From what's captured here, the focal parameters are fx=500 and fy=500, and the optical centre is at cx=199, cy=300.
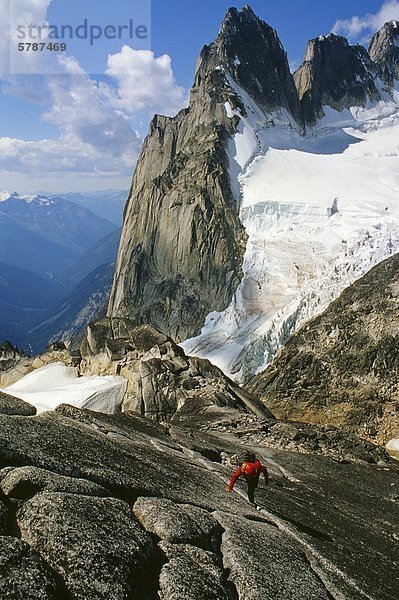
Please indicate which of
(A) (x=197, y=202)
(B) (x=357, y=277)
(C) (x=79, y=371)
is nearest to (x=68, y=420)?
(C) (x=79, y=371)

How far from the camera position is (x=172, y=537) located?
991 cm

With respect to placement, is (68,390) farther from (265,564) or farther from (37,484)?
(265,564)

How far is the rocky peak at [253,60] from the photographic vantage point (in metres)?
130

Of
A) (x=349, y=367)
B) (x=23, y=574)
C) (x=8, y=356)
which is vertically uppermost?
(x=23, y=574)

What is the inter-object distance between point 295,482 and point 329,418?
32521 mm

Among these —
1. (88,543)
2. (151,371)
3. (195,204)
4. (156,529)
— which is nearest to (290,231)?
(195,204)

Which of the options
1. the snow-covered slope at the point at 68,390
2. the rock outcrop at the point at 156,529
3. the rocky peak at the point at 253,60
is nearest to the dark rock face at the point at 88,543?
the rock outcrop at the point at 156,529

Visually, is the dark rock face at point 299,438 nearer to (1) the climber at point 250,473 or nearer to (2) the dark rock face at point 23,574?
(1) the climber at point 250,473

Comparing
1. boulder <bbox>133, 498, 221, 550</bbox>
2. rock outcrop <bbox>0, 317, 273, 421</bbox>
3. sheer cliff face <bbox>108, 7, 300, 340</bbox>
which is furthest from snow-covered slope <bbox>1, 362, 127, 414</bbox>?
sheer cliff face <bbox>108, 7, 300, 340</bbox>

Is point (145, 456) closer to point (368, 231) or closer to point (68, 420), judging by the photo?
point (68, 420)

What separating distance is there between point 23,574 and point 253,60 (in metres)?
147

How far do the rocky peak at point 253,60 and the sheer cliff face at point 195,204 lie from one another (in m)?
0.37

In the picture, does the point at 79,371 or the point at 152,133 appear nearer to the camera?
the point at 79,371

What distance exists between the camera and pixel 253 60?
446ft
